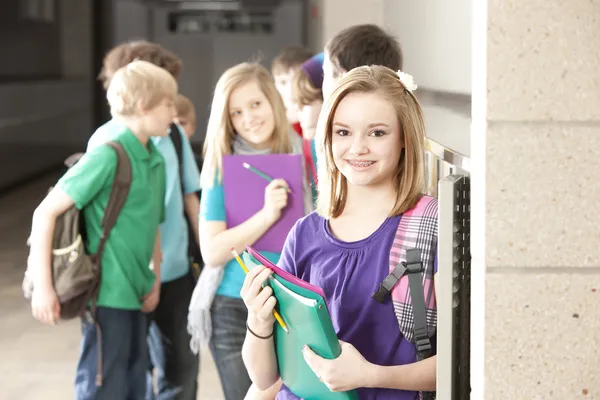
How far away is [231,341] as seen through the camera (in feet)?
10.3

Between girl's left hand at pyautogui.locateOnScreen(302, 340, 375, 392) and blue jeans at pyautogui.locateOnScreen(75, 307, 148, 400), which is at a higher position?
girl's left hand at pyautogui.locateOnScreen(302, 340, 375, 392)

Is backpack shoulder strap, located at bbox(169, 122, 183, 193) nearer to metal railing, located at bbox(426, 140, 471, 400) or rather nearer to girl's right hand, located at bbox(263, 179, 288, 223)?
girl's right hand, located at bbox(263, 179, 288, 223)

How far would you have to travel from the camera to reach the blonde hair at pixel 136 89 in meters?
3.62

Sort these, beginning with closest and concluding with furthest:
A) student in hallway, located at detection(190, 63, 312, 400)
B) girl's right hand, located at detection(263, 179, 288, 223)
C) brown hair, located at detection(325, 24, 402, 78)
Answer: brown hair, located at detection(325, 24, 402, 78)
girl's right hand, located at detection(263, 179, 288, 223)
student in hallway, located at detection(190, 63, 312, 400)

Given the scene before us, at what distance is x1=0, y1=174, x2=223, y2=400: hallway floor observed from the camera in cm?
527

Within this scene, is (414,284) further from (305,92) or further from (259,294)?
(305,92)

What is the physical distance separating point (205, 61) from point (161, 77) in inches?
542

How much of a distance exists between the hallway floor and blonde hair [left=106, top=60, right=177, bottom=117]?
2006mm

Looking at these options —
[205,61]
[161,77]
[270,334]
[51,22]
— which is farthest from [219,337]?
[51,22]

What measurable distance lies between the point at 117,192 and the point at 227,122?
1.85 feet

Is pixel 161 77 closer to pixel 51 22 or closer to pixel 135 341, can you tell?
pixel 135 341

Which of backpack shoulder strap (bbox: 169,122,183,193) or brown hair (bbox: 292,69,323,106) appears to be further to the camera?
backpack shoulder strap (bbox: 169,122,183,193)

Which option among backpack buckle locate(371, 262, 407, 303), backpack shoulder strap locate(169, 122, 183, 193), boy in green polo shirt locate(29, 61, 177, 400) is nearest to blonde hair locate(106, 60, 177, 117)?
boy in green polo shirt locate(29, 61, 177, 400)

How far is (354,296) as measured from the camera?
1.87 m
